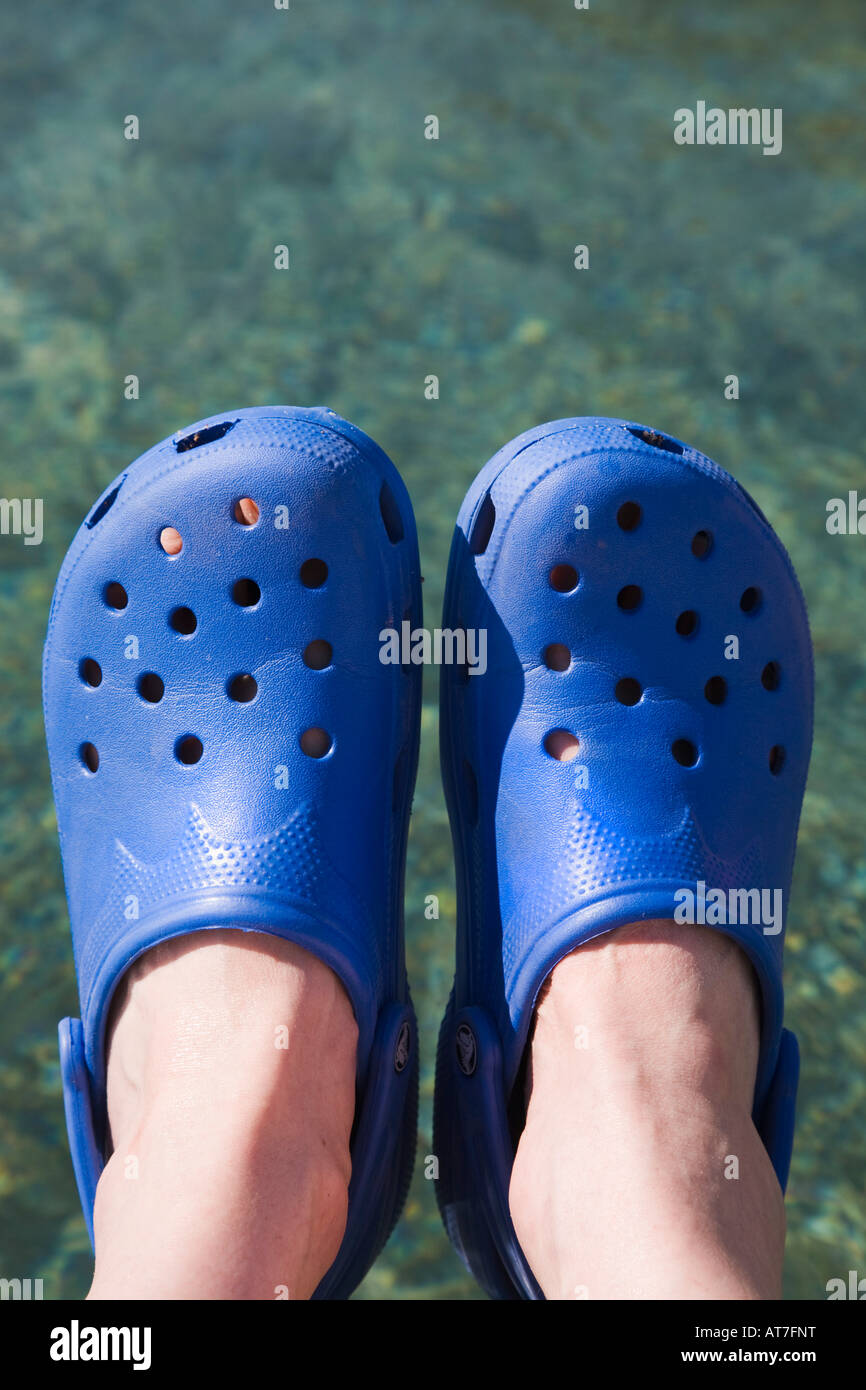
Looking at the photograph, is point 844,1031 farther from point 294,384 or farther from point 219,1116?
point 294,384

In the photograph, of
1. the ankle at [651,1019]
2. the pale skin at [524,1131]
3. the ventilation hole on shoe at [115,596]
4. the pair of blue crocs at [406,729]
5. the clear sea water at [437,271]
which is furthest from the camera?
the clear sea water at [437,271]

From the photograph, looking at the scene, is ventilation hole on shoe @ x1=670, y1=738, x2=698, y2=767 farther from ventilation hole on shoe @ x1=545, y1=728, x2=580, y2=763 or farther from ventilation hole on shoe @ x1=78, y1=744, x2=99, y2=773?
ventilation hole on shoe @ x1=78, y1=744, x2=99, y2=773

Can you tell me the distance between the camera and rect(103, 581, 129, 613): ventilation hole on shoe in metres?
1.37

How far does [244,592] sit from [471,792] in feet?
1.04

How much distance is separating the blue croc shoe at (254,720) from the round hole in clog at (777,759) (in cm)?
39

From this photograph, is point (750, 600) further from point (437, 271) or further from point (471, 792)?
point (437, 271)

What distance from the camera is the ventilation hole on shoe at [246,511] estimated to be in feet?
A: 4.28

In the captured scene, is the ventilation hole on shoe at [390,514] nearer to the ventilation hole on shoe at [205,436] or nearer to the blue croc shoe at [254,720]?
the blue croc shoe at [254,720]

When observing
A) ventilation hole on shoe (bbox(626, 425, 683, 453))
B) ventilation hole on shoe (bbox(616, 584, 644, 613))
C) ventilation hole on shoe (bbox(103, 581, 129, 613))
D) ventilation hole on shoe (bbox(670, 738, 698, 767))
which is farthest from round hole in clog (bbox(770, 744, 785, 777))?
ventilation hole on shoe (bbox(103, 581, 129, 613))

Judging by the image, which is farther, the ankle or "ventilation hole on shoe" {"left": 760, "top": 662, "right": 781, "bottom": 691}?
"ventilation hole on shoe" {"left": 760, "top": 662, "right": 781, "bottom": 691}

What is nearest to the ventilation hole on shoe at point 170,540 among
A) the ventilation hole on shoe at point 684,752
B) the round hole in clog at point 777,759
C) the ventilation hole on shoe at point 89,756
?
the ventilation hole on shoe at point 89,756

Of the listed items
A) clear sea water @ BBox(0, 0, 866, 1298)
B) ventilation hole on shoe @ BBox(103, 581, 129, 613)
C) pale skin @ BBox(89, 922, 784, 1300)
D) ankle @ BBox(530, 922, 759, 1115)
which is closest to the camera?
pale skin @ BBox(89, 922, 784, 1300)

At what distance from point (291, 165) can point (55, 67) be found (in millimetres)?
495

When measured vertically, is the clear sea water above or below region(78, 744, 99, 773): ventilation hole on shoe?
above
